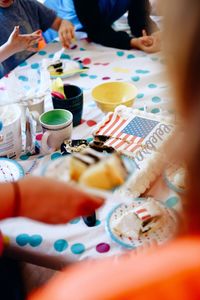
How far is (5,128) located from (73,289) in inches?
24.1

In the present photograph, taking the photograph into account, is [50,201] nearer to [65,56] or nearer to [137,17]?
[65,56]

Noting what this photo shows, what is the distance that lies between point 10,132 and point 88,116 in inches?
10.6

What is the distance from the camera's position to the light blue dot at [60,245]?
0.76m

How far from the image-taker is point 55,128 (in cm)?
94

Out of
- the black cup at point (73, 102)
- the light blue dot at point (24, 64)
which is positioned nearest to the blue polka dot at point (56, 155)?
the black cup at point (73, 102)

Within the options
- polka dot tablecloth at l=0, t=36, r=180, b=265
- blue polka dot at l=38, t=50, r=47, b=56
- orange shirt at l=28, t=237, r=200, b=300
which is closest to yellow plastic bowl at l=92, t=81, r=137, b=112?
polka dot tablecloth at l=0, t=36, r=180, b=265

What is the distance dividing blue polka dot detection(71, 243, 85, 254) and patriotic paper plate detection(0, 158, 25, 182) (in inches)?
8.7

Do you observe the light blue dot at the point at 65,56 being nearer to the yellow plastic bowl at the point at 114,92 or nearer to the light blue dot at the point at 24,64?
the light blue dot at the point at 24,64

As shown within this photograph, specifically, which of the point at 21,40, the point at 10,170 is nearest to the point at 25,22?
the point at 21,40

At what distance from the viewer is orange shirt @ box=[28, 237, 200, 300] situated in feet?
1.12

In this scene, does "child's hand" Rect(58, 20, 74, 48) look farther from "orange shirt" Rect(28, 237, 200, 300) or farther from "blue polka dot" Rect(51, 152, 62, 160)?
"orange shirt" Rect(28, 237, 200, 300)

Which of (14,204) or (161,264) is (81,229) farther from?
(161,264)

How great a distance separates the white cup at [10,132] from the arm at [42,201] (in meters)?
0.34

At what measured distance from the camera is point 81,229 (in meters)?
0.79
